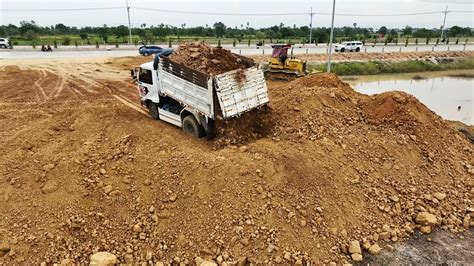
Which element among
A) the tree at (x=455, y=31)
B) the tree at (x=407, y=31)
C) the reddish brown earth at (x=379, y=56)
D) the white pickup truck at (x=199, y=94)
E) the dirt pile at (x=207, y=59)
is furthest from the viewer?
the tree at (x=407, y=31)

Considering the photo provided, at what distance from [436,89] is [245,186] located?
74.3 ft

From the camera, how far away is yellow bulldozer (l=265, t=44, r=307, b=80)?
66.5ft

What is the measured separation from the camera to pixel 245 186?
7.54 m

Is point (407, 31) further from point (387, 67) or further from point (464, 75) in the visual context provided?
point (387, 67)

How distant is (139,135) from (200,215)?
12.0 ft

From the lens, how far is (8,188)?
24.9 ft

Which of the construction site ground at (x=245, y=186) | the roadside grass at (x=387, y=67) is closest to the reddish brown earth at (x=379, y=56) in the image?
the roadside grass at (x=387, y=67)

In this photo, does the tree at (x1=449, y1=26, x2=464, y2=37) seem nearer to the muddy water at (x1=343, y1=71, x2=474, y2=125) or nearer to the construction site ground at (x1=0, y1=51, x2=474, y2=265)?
the muddy water at (x1=343, y1=71, x2=474, y2=125)

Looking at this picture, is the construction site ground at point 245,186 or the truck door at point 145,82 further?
the truck door at point 145,82

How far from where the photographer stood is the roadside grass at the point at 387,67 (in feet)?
95.8

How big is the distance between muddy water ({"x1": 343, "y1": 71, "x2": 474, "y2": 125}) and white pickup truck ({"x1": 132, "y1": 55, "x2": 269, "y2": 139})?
41.1 ft

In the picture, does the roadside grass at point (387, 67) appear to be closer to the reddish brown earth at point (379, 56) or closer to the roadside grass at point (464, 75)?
the roadside grass at point (464, 75)

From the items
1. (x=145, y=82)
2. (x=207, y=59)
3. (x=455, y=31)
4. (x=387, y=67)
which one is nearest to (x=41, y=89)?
(x=145, y=82)

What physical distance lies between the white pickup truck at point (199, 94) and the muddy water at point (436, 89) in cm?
1251
